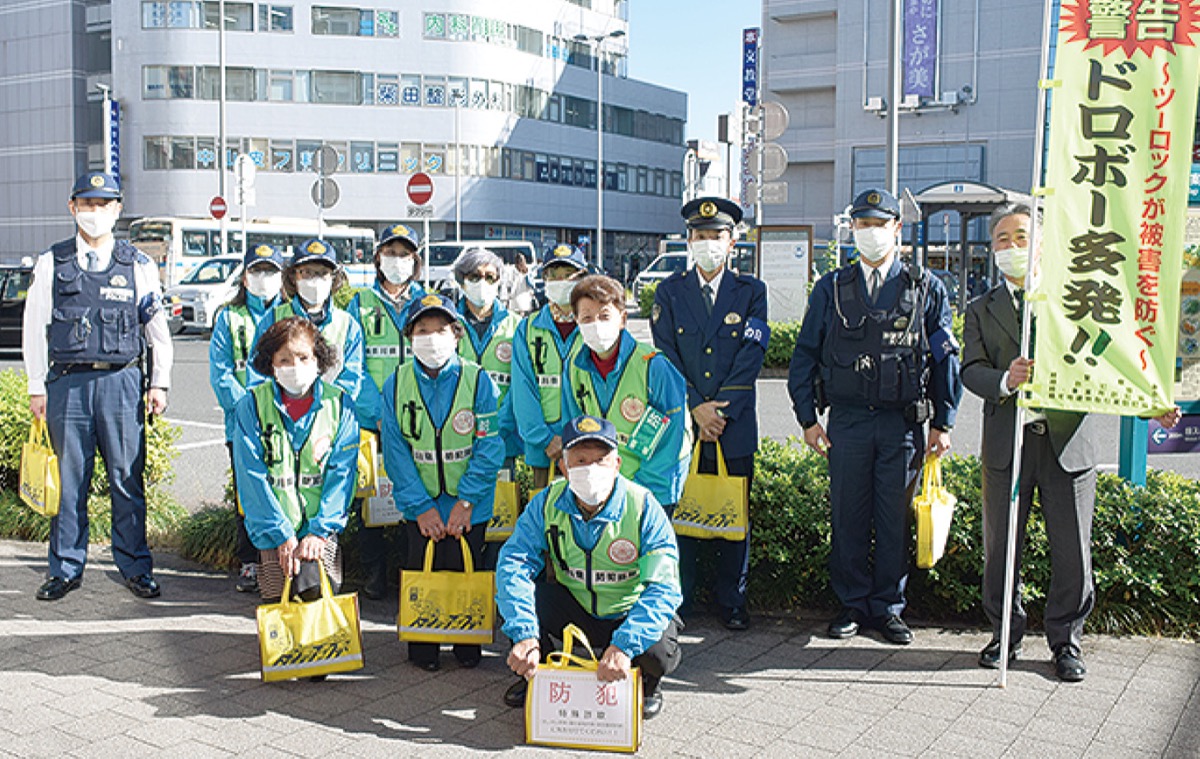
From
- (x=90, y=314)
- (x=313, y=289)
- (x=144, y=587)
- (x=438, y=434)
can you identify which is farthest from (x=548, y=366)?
(x=144, y=587)

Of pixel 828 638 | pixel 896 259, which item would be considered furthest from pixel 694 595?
pixel 896 259

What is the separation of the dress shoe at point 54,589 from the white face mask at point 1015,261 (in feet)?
16.6

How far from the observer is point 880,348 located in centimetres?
544

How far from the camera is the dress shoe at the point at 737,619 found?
5750 millimetres

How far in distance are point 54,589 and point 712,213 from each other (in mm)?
4017

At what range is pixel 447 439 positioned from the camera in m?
5.36

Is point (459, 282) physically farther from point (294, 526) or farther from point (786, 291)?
point (786, 291)

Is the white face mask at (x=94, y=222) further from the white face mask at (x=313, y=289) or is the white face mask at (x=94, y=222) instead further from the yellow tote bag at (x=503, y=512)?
the yellow tote bag at (x=503, y=512)

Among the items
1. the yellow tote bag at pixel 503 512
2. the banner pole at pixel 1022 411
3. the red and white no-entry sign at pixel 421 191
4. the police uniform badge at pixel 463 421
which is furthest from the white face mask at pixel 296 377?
the red and white no-entry sign at pixel 421 191

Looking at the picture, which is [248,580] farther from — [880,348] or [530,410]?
[880,348]

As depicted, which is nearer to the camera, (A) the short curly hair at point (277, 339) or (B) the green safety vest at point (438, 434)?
(A) the short curly hair at point (277, 339)

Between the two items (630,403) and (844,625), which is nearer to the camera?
(630,403)

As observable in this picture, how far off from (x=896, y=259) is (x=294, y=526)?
3.15 metres

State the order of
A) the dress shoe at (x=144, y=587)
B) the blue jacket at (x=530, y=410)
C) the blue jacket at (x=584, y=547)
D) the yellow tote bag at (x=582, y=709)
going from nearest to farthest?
the yellow tote bag at (x=582, y=709)
the blue jacket at (x=584, y=547)
the blue jacket at (x=530, y=410)
the dress shoe at (x=144, y=587)
